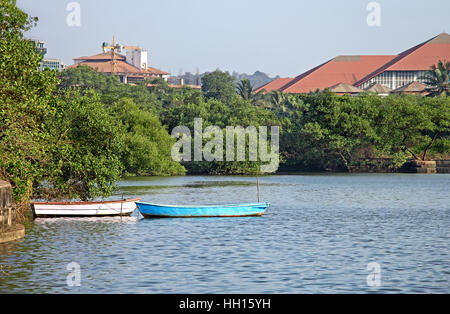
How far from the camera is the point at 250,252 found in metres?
35.8

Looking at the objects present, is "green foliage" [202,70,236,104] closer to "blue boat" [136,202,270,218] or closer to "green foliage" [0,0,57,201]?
"blue boat" [136,202,270,218]

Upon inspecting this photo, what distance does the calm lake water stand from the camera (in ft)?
89.4

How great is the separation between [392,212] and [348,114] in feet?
208

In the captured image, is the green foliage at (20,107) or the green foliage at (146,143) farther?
the green foliage at (146,143)

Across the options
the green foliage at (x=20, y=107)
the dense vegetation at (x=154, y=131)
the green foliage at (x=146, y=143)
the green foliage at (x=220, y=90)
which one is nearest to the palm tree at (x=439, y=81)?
the dense vegetation at (x=154, y=131)

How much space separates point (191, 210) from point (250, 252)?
15.0m

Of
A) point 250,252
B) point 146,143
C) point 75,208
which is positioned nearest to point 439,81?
point 146,143

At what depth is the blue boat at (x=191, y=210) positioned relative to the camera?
49875 millimetres

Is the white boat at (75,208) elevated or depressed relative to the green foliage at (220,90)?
depressed

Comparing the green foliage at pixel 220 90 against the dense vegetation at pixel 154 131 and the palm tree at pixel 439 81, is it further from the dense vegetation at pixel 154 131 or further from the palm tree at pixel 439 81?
the palm tree at pixel 439 81

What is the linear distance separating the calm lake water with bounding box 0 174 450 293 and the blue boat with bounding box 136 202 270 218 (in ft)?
1.74

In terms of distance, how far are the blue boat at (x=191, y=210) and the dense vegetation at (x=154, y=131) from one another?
11.1 feet

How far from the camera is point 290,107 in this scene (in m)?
166

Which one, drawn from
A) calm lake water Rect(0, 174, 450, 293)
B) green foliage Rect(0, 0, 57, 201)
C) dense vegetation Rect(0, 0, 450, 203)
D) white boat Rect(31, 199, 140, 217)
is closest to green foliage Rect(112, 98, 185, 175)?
dense vegetation Rect(0, 0, 450, 203)
